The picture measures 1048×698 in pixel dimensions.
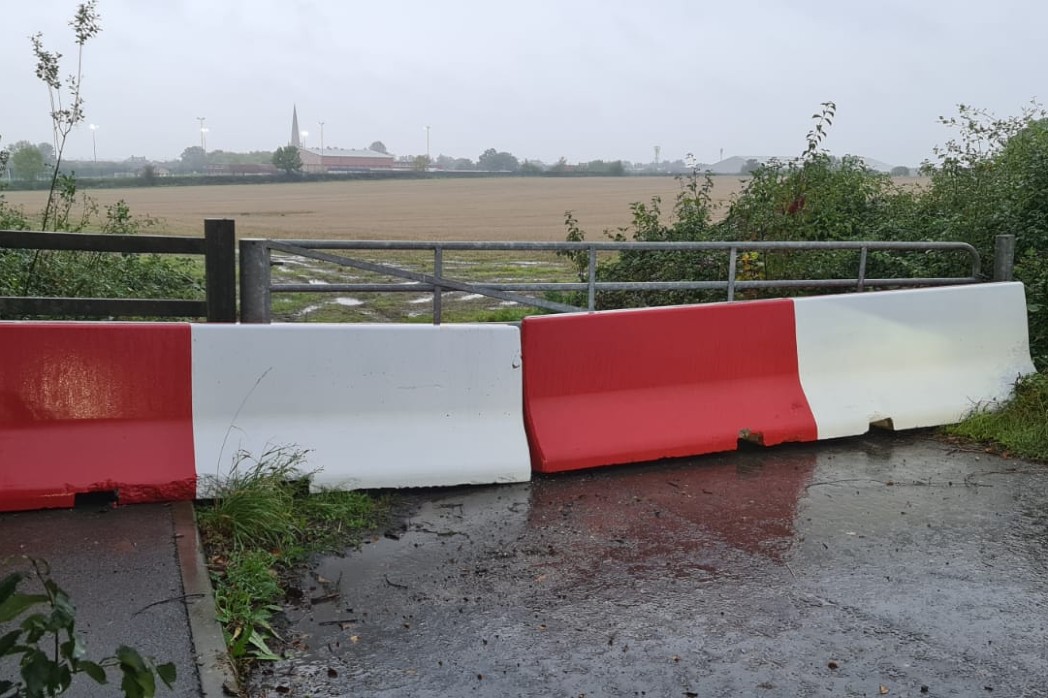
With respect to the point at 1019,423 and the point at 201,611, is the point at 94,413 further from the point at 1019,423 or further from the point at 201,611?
the point at 1019,423

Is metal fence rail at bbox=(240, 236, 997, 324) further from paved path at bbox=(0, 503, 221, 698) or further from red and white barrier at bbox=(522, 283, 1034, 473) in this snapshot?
paved path at bbox=(0, 503, 221, 698)

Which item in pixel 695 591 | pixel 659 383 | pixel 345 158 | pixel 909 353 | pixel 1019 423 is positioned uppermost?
pixel 345 158

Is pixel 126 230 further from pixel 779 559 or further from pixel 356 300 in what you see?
pixel 779 559

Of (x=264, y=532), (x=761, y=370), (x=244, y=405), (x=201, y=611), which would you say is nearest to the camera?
(x=201, y=611)

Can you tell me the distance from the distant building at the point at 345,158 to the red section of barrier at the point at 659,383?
109527mm

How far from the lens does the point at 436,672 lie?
151 inches

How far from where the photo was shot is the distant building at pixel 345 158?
11692cm

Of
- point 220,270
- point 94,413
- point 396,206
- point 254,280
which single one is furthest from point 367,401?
point 396,206

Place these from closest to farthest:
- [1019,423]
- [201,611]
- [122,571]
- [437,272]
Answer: [201,611]
[122,571]
[437,272]
[1019,423]

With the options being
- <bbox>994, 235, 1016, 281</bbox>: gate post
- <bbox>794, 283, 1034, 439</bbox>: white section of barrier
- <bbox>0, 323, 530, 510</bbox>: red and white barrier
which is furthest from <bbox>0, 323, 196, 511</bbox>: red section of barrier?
<bbox>994, 235, 1016, 281</bbox>: gate post

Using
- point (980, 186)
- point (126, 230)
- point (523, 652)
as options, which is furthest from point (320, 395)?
point (980, 186)

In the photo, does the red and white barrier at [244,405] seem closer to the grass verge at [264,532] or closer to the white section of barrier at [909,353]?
the grass verge at [264,532]

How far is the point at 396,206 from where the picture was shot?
47688mm

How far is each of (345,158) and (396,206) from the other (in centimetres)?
7792
